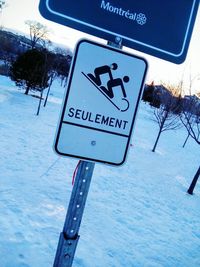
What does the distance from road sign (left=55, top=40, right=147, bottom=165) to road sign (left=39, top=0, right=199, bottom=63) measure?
78mm

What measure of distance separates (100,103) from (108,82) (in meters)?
0.11

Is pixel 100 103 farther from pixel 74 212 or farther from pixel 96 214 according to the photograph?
pixel 96 214

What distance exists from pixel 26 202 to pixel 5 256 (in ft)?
6.01

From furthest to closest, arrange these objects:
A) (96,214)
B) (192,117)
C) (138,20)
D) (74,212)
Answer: (192,117) → (96,214) → (74,212) → (138,20)

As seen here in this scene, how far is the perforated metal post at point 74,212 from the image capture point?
147 centimetres

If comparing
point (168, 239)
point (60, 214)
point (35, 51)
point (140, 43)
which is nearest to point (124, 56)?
point (140, 43)

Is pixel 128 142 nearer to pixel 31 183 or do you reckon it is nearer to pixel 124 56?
pixel 124 56

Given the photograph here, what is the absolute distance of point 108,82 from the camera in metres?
1.37

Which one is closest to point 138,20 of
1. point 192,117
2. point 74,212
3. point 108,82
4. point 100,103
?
point 108,82

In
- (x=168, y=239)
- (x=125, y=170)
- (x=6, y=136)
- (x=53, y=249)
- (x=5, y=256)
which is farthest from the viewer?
(x=125, y=170)

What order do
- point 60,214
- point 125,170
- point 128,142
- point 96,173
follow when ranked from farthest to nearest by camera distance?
point 125,170
point 96,173
point 60,214
point 128,142

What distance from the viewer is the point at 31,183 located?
6.49 meters

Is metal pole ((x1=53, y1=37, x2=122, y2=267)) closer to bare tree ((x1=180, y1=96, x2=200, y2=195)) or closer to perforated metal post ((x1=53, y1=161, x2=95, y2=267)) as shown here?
perforated metal post ((x1=53, y1=161, x2=95, y2=267))

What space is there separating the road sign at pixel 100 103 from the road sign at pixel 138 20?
0.08 meters
